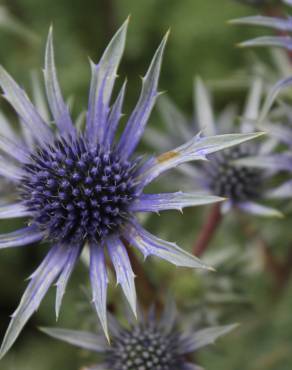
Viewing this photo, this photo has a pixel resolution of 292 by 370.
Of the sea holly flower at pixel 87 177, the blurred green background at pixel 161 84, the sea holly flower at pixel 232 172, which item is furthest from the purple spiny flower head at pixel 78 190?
the blurred green background at pixel 161 84

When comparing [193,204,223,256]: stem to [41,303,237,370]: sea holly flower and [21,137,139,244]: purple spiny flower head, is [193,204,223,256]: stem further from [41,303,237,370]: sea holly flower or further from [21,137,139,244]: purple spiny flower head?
[21,137,139,244]: purple spiny flower head

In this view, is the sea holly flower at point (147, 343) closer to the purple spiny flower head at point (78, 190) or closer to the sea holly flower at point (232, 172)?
the purple spiny flower head at point (78, 190)

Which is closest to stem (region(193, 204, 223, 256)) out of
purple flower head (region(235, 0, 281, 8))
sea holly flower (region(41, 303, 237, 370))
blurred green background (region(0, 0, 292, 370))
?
blurred green background (region(0, 0, 292, 370))

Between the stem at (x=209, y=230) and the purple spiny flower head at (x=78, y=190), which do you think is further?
the stem at (x=209, y=230)

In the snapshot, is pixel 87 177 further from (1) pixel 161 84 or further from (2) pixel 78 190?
(1) pixel 161 84

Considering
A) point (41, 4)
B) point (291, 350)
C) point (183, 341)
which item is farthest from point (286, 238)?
point (41, 4)

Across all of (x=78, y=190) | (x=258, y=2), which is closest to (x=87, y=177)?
(x=78, y=190)
